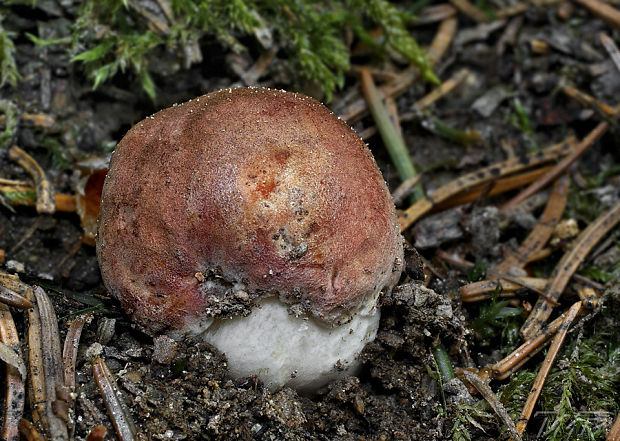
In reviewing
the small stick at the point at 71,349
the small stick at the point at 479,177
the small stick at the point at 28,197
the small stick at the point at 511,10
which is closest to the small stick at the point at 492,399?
the small stick at the point at 479,177

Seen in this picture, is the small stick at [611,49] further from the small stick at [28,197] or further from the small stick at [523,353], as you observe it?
the small stick at [28,197]

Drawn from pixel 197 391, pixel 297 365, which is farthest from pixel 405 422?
pixel 197 391

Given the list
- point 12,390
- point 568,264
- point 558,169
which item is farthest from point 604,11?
point 12,390

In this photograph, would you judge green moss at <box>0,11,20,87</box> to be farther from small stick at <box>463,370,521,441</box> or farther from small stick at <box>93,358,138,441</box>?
small stick at <box>463,370,521,441</box>

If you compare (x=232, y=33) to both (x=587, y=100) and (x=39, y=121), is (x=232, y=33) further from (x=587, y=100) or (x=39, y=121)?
(x=587, y=100)

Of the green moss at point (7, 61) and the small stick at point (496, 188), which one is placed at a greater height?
the green moss at point (7, 61)
